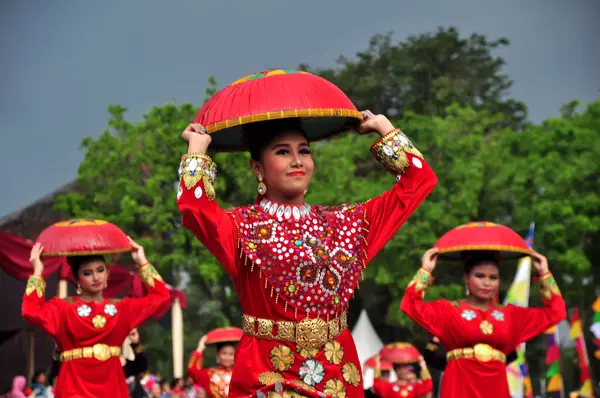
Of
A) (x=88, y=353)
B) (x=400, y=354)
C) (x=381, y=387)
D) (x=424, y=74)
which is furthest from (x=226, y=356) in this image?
(x=424, y=74)

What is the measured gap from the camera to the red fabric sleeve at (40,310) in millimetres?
8992

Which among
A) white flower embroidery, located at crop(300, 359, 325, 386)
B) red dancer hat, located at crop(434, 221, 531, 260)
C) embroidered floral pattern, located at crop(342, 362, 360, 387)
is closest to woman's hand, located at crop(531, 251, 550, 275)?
red dancer hat, located at crop(434, 221, 531, 260)

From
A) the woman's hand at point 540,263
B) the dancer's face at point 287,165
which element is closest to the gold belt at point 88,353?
the woman's hand at point 540,263

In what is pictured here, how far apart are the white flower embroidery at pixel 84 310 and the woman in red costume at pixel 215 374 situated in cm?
245

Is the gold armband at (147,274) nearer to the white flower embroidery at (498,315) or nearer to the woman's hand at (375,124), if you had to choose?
the white flower embroidery at (498,315)

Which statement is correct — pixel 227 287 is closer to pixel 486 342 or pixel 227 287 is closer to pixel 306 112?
pixel 486 342

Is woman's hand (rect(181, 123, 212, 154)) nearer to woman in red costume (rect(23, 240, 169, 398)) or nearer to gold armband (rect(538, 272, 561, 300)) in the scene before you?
woman in red costume (rect(23, 240, 169, 398))

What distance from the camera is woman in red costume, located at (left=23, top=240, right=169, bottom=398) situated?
9.16 m

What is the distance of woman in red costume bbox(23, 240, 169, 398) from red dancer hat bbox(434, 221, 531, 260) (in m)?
2.52

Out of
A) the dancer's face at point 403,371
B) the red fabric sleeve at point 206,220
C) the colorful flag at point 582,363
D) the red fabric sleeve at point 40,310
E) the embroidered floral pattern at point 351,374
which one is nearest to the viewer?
the red fabric sleeve at point 206,220

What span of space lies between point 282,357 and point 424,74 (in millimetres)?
40631

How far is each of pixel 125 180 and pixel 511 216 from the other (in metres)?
10.2

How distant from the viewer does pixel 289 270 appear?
5.55 metres

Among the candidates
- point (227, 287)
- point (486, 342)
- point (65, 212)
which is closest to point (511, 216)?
point (227, 287)
